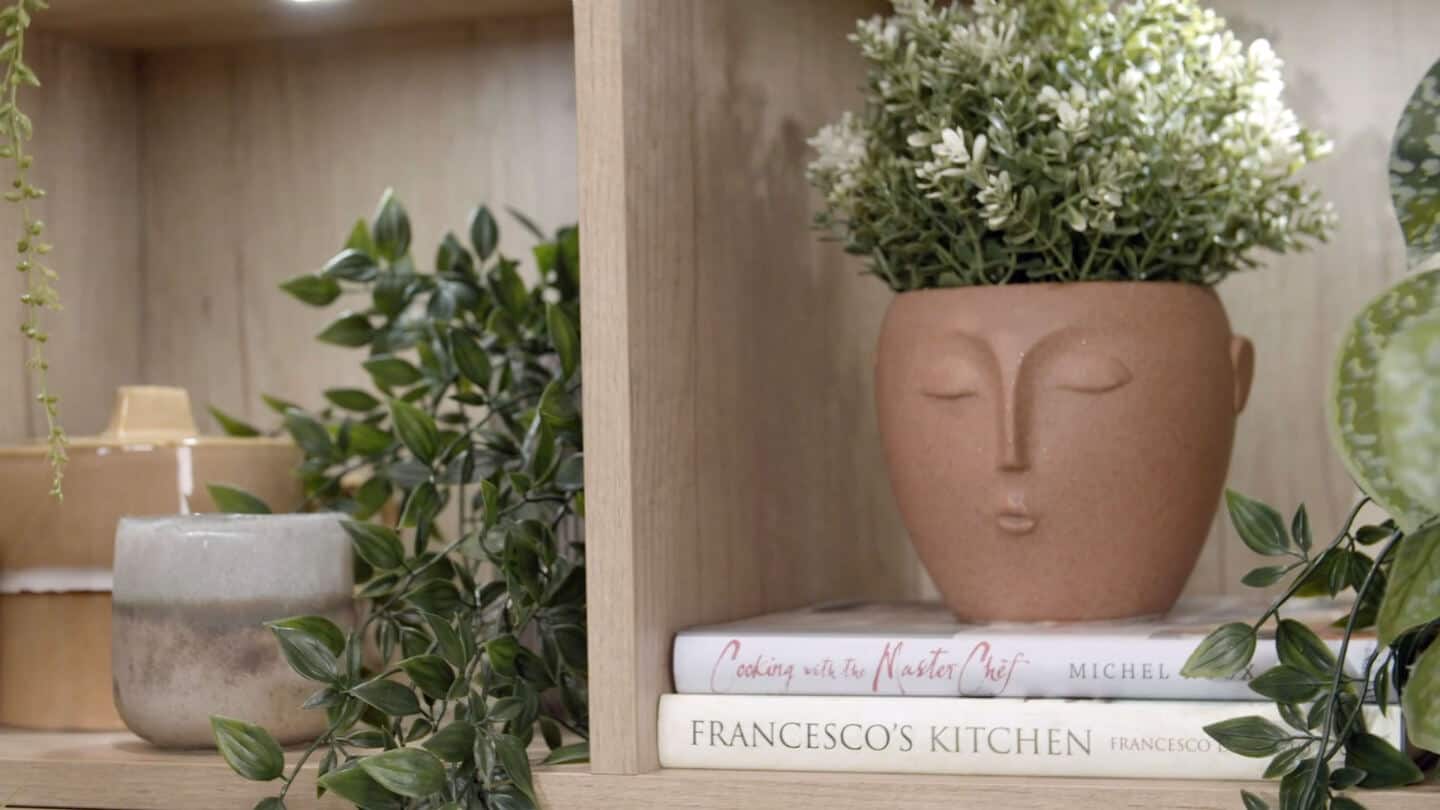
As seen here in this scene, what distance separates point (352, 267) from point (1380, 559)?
707 millimetres

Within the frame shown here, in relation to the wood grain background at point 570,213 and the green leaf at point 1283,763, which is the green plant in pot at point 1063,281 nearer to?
the wood grain background at point 570,213

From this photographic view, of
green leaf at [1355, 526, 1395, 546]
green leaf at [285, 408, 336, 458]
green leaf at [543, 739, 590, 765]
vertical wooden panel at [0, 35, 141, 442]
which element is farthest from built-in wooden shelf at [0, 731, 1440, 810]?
vertical wooden panel at [0, 35, 141, 442]

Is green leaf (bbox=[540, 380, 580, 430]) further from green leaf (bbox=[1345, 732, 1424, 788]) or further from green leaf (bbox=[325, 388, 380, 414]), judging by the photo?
green leaf (bbox=[1345, 732, 1424, 788])

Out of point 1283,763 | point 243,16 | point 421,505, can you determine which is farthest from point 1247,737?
point 243,16

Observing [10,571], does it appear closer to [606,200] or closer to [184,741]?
[184,741]

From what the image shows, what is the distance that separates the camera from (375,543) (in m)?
0.87

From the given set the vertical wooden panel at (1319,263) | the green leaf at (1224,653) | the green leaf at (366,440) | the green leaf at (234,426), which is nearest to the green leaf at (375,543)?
the green leaf at (366,440)

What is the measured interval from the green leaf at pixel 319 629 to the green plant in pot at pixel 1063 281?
0.31 m

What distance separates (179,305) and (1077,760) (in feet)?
2.79

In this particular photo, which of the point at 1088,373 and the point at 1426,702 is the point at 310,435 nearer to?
the point at 1088,373

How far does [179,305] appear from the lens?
1.30m

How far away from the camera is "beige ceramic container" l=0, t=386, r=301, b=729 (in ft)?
3.24

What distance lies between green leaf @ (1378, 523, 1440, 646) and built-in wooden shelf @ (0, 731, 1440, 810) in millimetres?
322

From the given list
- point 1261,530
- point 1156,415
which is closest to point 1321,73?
point 1156,415
